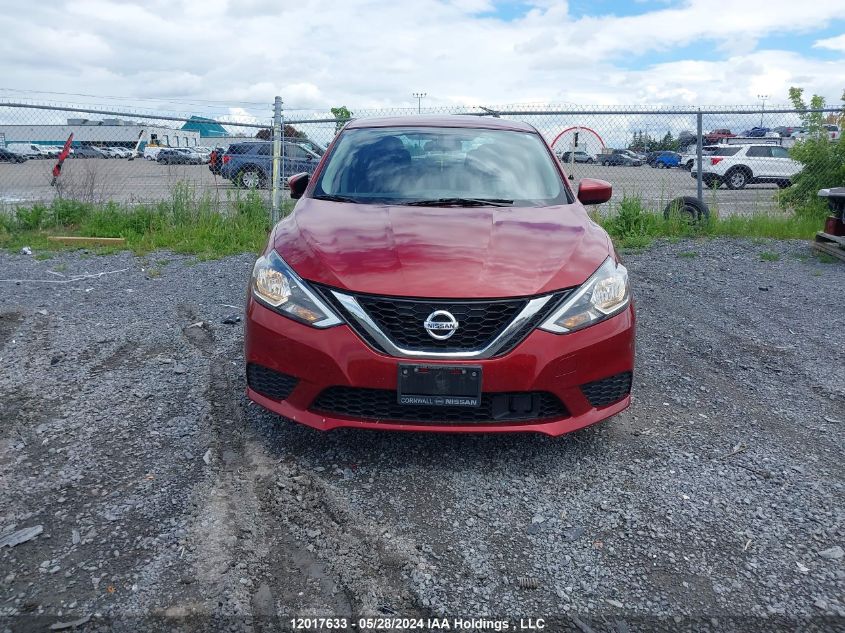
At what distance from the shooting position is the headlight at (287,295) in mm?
2912

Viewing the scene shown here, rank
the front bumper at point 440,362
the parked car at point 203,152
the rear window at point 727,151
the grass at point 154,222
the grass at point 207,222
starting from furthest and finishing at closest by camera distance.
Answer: the rear window at point 727,151
the parked car at point 203,152
the grass at point 207,222
the grass at point 154,222
the front bumper at point 440,362

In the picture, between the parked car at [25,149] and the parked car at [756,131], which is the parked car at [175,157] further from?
the parked car at [756,131]

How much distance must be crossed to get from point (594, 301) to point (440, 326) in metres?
0.71

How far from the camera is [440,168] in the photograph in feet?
13.8

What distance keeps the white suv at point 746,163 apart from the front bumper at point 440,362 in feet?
50.7

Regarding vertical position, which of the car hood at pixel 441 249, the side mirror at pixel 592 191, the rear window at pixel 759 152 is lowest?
the car hood at pixel 441 249

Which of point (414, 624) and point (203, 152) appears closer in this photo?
point (414, 624)

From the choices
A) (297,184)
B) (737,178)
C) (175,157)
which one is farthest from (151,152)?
(737,178)

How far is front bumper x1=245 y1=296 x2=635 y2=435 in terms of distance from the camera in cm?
282

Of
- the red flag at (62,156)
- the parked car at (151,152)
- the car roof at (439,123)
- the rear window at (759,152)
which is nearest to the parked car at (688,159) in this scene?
the car roof at (439,123)

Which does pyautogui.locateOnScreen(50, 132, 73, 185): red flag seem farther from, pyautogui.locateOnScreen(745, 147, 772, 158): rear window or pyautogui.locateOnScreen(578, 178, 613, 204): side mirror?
pyautogui.locateOnScreen(745, 147, 772, 158): rear window

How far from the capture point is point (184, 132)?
9.88 meters

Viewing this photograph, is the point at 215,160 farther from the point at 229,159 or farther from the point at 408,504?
the point at 408,504

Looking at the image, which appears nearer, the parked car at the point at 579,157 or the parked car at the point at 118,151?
the parked car at the point at 118,151
